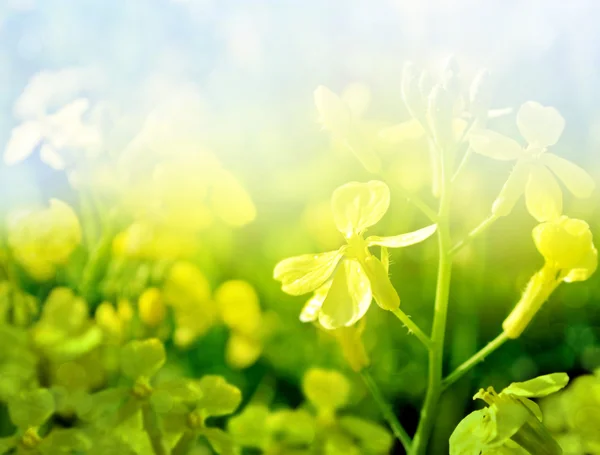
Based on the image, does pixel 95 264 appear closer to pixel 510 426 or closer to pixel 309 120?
pixel 309 120

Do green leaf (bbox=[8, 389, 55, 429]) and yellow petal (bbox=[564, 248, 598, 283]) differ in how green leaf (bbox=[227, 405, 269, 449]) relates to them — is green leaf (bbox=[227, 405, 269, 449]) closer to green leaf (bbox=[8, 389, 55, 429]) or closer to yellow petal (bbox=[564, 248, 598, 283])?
green leaf (bbox=[8, 389, 55, 429])

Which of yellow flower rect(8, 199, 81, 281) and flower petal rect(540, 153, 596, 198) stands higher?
flower petal rect(540, 153, 596, 198)

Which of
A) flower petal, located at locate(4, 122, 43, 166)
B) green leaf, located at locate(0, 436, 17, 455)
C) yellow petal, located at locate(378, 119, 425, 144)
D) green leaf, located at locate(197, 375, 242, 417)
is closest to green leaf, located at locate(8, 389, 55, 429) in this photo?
green leaf, located at locate(0, 436, 17, 455)

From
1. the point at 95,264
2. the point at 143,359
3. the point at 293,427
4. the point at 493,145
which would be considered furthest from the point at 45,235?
the point at 493,145

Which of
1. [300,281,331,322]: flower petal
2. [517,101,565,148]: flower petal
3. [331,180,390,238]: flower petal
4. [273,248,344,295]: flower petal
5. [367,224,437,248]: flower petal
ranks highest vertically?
[517,101,565,148]: flower petal

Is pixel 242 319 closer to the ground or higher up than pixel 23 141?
closer to the ground

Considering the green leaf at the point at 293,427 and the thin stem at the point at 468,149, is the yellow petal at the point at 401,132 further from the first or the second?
the green leaf at the point at 293,427
